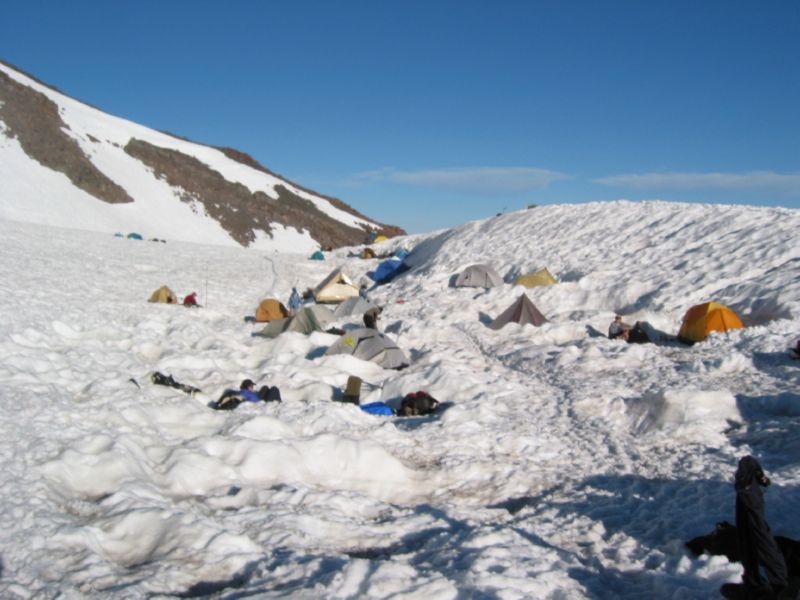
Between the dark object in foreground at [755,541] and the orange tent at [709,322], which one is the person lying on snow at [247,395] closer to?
the dark object in foreground at [755,541]

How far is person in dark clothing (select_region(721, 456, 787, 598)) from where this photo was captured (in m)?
5.01

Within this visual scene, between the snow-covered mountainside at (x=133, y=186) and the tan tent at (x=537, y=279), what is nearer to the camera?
the tan tent at (x=537, y=279)

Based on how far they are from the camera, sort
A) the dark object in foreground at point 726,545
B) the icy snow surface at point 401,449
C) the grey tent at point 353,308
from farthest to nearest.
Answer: the grey tent at point 353,308, the icy snow surface at point 401,449, the dark object in foreground at point 726,545

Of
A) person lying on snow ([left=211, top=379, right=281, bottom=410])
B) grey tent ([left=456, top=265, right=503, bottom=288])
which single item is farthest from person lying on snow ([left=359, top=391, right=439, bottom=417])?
grey tent ([left=456, top=265, right=503, bottom=288])

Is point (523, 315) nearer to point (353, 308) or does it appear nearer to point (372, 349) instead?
point (372, 349)

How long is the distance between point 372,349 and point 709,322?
8.37m

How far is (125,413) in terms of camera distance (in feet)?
30.3

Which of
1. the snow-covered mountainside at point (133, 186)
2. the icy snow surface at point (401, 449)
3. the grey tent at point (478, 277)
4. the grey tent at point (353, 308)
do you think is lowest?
the icy snow surface at point (401, 449)

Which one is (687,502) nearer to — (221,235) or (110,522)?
(110,522)

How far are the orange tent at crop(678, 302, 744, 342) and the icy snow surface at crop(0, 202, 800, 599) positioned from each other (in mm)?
446

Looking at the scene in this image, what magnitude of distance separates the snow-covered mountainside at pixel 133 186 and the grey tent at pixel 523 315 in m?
37.4

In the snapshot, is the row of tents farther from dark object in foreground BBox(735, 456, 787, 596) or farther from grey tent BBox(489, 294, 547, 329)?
dark object in foreground BBox(735, 456, 787, 596)

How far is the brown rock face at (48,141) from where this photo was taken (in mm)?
53438

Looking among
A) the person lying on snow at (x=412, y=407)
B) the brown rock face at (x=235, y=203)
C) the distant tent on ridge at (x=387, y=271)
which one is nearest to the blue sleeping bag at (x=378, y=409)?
the person lying on snow at (x=412, y=407)
